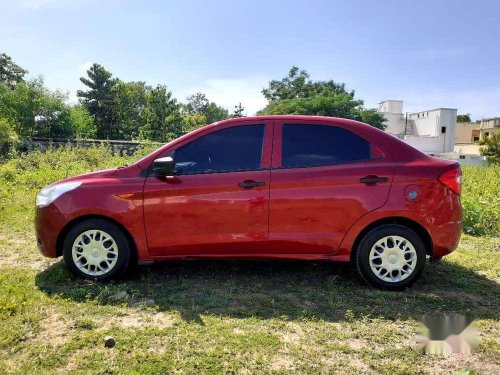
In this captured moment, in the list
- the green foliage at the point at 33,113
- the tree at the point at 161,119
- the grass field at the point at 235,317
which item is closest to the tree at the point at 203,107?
the tree at the point at 161,119

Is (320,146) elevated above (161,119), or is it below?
below

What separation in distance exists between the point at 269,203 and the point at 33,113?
Result: 21796 mm

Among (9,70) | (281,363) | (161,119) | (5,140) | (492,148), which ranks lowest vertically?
(281,363)

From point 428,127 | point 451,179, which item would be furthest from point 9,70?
point 451,179

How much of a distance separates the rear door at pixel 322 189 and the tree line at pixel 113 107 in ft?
46.3

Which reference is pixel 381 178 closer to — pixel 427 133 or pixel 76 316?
pixel 76 316

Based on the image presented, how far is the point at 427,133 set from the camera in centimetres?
6019

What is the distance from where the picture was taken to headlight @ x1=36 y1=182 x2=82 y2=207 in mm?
4164

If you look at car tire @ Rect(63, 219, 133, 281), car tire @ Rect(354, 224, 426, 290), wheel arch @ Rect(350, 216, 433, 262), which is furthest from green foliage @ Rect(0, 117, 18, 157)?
car tire @ Rect(354, 224, 426, 290)

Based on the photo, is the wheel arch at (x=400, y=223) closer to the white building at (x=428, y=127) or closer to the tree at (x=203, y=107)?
the white building at (x=428, y=127)

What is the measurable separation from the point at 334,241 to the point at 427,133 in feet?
205

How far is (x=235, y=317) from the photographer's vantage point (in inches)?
135

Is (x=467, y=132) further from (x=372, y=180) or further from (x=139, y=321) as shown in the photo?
(x=139, y=321)

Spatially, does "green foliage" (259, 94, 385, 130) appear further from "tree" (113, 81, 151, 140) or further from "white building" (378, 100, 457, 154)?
"white building" (378, 100, 457, 154)
